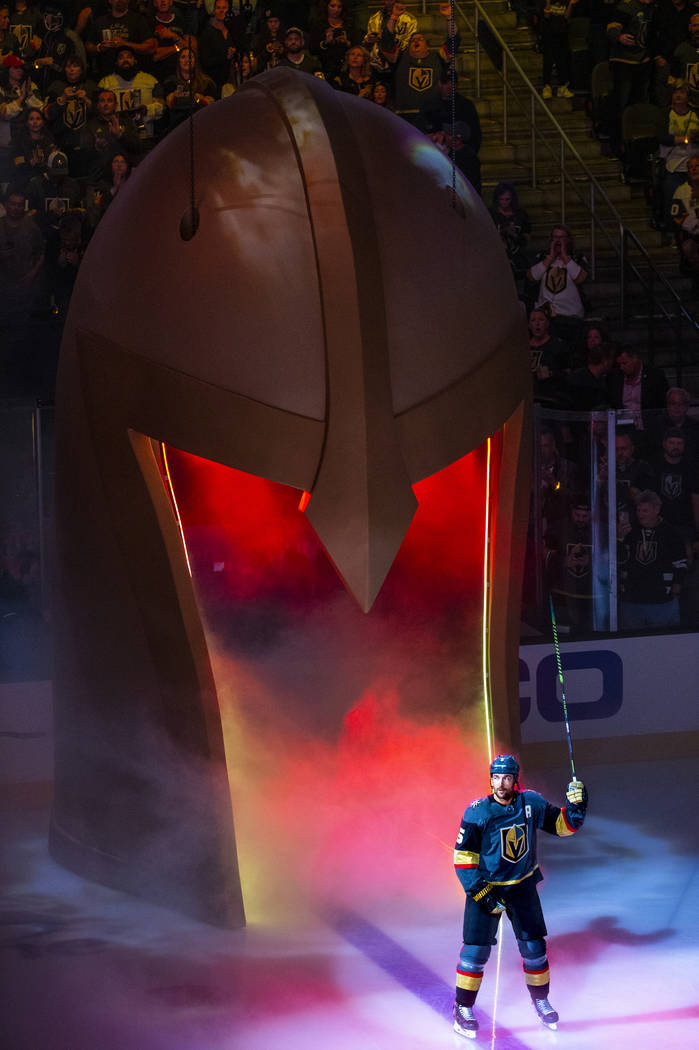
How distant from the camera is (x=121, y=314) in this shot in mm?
6957

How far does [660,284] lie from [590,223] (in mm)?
877

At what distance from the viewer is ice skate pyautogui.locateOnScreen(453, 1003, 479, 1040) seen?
6012 mm

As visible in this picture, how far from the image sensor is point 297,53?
41.2ft

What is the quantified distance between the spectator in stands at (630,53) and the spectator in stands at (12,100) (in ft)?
16.6

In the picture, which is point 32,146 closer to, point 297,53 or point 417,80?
point 297,53

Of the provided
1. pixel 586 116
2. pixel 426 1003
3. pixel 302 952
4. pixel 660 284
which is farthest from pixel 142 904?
pixel 586 116

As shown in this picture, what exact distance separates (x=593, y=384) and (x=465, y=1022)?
5868mm

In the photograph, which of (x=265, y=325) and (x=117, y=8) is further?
(x=117, y=8)

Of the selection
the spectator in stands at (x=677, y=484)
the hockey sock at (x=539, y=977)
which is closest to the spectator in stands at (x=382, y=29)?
the spectator in stands at (x=677, y=484)

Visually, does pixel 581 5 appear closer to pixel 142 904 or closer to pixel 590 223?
pixel 590 223

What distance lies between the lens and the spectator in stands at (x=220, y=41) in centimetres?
1281

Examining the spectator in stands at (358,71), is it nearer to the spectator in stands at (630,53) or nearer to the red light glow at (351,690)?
the spectator in stands at (630,53)

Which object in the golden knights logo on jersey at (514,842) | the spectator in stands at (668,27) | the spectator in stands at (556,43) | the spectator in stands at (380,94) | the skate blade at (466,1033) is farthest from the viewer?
the spectator in stands at (556,43)

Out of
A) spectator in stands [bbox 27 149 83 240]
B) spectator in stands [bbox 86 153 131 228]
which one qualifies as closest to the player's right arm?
spectator in stands [bbox 86 153 131 228]
